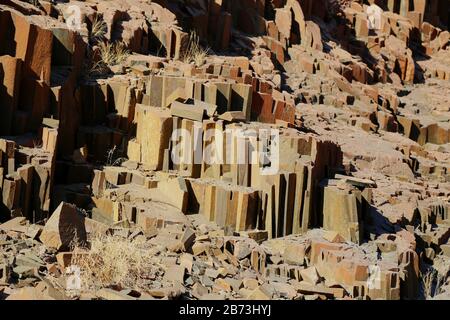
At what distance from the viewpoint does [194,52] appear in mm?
14891

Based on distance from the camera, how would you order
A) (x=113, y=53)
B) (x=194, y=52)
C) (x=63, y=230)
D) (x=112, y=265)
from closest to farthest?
(x=112, y=265) → (x=63, y=230) → (x=113, y=53) → (x=194, y=52)

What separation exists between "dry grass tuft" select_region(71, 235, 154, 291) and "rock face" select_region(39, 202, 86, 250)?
16 centimetres

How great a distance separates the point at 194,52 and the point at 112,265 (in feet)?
23.9

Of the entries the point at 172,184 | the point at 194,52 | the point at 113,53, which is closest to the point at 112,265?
the point at 172,184

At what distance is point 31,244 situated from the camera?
28.0ft

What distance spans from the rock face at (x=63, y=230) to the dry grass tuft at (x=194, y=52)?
5.68m

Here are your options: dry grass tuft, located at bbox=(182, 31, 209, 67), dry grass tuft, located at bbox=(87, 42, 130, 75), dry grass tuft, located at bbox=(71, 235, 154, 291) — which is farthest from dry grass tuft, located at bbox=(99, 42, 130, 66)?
dry grass tuft, located at bbox=(71, 235, 154, 291)

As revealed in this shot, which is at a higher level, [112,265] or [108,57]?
[108,57]

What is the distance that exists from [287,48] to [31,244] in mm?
12008

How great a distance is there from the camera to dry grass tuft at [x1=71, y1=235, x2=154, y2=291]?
26.5 feet

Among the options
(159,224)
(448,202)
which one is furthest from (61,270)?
(448,202)

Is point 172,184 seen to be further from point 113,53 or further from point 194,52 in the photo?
point 194,52

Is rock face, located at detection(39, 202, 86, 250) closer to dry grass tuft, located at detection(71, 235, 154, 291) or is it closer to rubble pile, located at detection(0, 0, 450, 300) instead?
rubble pile, located at detection(0, 0, 450, 300)

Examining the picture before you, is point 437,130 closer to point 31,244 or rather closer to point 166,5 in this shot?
point 166,5
